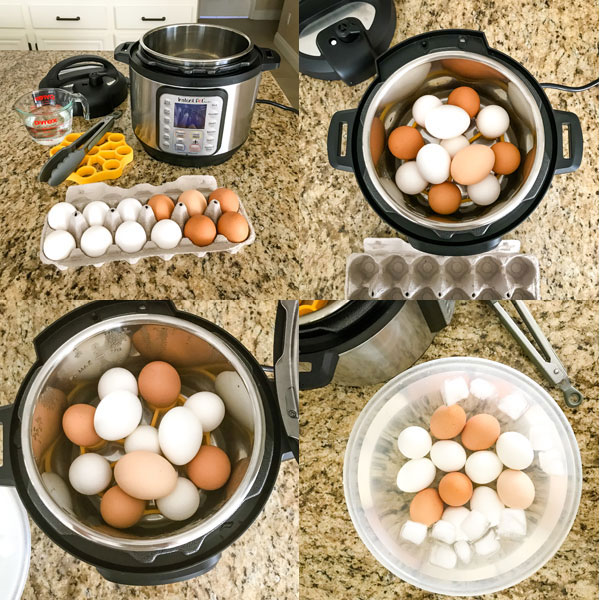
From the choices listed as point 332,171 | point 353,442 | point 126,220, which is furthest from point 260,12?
point 353,442

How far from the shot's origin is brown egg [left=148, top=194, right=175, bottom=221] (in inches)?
30.0

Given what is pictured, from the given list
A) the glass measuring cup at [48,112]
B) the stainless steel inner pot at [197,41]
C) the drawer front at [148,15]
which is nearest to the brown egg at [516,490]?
the stainless steel inner pot at [197,41]

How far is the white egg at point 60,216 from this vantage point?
74cm

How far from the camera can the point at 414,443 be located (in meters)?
0.67

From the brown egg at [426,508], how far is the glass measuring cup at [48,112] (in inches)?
30.7

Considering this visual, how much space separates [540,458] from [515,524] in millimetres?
83

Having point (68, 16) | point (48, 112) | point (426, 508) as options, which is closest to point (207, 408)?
point (426, 508)

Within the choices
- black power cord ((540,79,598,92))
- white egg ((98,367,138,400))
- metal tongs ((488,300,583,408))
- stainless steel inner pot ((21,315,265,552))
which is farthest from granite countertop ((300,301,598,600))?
black power cord ((540,79,598,92))

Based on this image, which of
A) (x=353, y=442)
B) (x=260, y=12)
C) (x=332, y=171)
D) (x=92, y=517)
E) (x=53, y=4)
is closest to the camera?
(x=92, y=517)

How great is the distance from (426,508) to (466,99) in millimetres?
532

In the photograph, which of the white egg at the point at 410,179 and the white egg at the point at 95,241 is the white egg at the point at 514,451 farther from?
the white egg at the point at 95,241

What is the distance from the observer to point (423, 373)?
688 millimetres

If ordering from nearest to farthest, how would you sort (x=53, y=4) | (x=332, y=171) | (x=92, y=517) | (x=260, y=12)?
(x=92, y=517)
(x=332, y=171)
(x=53, y=4)
(x=260, y=12)

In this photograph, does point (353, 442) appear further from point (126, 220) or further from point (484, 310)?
point (126, 220)
